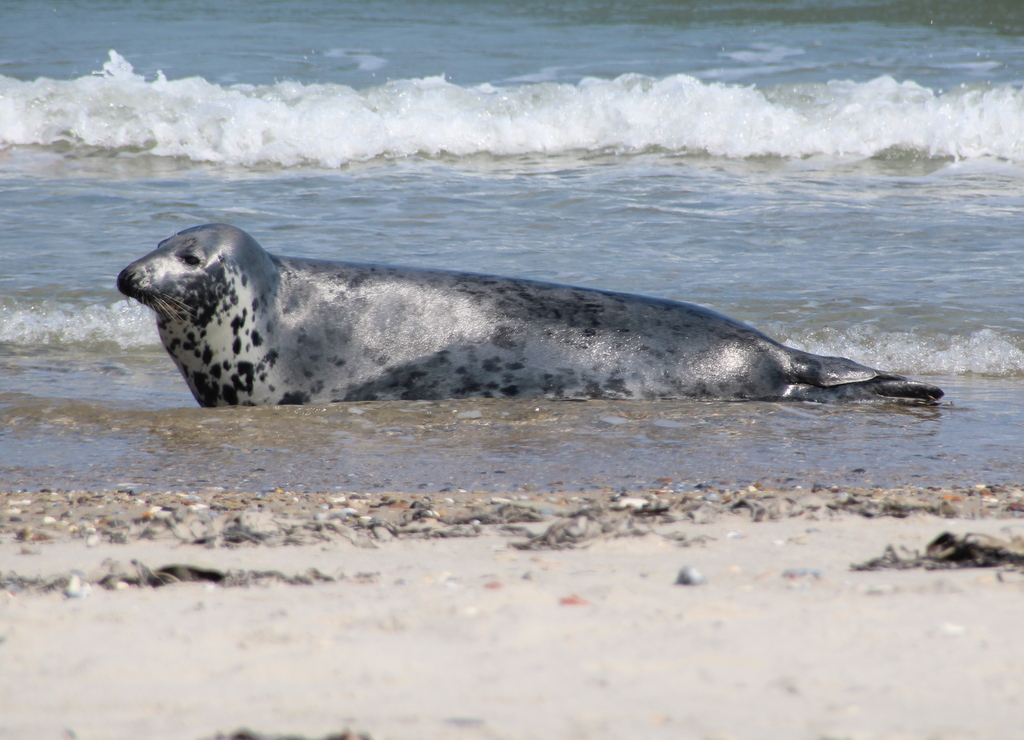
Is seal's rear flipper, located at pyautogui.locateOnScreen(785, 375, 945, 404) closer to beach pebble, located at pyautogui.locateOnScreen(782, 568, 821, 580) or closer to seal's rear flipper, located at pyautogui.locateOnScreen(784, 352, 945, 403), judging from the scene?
seal's rear flipper, located at pyautogui.locateOnScreen(784, 352, 945, 403)

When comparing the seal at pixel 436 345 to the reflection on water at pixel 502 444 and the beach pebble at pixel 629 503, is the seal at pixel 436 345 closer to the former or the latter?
the reflection on water at pixel 502 444

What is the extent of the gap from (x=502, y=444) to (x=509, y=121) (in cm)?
828

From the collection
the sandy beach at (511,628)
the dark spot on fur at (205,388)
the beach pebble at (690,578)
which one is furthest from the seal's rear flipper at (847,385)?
the beach pebble at (690,578)

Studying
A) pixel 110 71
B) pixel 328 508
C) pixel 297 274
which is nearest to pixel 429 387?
pixel 297 274

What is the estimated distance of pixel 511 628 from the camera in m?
1.79

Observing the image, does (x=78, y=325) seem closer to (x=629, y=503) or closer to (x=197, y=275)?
(x=197, y=275)

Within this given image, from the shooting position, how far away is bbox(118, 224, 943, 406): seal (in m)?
4.62

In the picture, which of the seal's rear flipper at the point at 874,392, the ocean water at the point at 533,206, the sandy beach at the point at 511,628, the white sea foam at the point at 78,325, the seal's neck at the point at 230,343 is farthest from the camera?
the white sea foam at the point at 78,325

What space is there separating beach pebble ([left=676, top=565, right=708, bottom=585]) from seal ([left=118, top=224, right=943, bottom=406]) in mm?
2604

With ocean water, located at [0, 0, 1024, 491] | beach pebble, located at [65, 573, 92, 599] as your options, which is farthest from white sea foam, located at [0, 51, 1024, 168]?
beach pebble, located at [65, 573, 92, 599]

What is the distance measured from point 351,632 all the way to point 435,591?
0.28 meters

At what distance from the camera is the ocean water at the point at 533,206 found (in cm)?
396

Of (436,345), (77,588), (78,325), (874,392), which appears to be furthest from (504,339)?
(77,588)

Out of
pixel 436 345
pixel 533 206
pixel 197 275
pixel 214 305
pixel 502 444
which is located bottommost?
pixel 502 444
